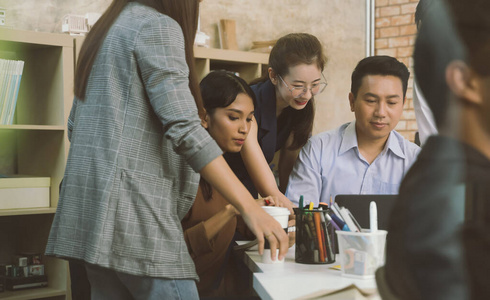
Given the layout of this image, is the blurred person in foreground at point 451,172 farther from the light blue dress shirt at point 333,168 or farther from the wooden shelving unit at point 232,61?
the wooden shelving unit at point 232,61

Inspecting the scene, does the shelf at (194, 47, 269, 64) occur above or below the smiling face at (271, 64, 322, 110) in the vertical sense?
above

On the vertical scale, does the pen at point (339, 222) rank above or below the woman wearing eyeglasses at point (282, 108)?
below

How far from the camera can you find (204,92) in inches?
65.2

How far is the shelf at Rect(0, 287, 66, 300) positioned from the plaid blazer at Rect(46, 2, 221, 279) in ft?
5.37

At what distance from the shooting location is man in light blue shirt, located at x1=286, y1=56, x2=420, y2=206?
1.66m

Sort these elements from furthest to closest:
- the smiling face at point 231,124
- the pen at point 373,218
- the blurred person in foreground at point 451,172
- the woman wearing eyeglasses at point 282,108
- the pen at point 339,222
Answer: the woman wearing eyeglasses at point 282,108 < the smiling face at point 231,124 < the pen at point 339,222 < the pen at point 373,218 < the blurred person in foreground at point 451,172

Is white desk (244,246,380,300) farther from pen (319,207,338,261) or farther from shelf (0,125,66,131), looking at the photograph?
shelf (0,125,66,131)

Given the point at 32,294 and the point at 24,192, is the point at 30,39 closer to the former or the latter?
the point at 24,192

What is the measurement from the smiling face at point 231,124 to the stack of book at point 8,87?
4.27 ft

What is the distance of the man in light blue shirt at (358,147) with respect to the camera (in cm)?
166

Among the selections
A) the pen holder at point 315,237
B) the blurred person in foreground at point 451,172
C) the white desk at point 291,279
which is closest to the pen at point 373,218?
the white desk at point 291,279

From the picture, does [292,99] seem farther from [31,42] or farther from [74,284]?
[31,42]

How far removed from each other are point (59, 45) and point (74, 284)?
1.45 meters

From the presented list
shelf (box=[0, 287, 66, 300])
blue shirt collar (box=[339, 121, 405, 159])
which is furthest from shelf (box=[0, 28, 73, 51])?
blue shirt collar (box=[339, 121, 405, 159])
